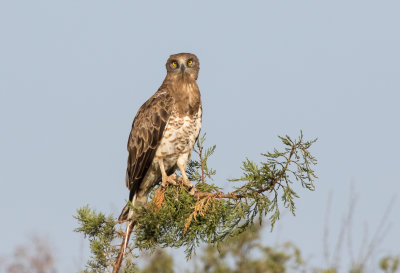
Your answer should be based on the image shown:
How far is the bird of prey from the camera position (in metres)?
8.88

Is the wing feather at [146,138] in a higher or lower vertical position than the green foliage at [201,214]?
higher

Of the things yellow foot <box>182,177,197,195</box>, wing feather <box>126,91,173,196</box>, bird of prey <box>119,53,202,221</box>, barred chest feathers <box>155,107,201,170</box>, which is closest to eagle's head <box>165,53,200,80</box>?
bird of prey <box>119,53,202,221</box>

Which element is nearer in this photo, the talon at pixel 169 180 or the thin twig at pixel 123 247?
the thin twig at pixel 123 247

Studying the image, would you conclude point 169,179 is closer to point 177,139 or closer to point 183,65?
point 177,139

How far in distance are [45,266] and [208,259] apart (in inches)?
A: 166

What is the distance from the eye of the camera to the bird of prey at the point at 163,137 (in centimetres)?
888

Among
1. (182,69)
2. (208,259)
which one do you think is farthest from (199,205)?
(182,69)

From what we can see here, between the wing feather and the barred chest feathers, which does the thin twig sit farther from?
the barred chest feathers

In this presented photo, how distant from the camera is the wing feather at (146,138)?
350 inches

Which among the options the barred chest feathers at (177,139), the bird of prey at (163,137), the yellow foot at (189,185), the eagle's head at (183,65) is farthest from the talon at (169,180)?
the eagle's head at (183,65)

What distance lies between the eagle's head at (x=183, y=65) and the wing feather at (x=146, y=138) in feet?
1.67

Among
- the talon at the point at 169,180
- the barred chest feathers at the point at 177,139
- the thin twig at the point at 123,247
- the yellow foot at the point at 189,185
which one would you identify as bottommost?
the thin twig at the point at 123,247

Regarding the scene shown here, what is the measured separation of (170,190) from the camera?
314 inches

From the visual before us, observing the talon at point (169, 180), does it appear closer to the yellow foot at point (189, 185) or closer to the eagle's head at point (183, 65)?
the yellow foot at point (189, 185)
